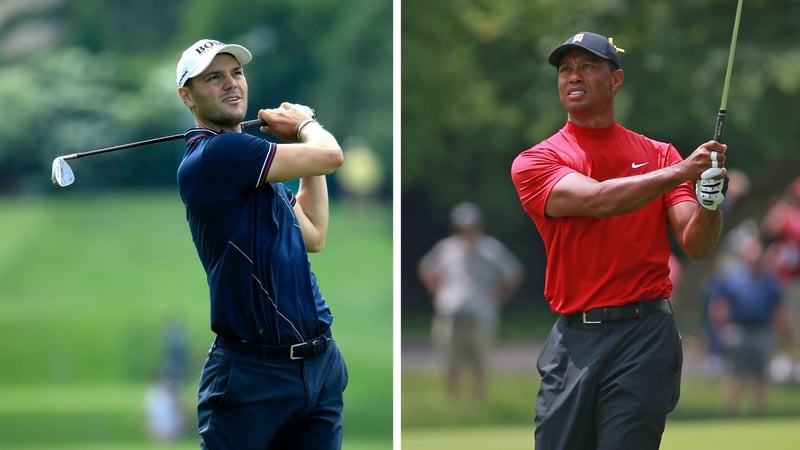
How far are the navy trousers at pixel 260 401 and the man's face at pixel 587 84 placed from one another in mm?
1373

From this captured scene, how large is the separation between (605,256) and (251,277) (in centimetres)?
131

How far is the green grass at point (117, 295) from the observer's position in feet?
52.4

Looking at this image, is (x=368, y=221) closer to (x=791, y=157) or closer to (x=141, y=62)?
(x=141, y=62)

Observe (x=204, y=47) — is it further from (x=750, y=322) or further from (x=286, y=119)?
(x=750, y=322)

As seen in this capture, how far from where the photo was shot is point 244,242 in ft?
14.7

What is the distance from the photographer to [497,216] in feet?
61.2

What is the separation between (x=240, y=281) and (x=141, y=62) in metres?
13.9

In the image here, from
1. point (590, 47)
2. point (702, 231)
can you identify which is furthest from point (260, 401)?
point (590, 47)

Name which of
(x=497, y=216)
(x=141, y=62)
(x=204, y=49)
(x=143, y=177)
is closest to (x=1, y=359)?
(x=143, y=177)

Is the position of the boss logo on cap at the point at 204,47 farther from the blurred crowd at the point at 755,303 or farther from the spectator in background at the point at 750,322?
the spectator in background at the point at 750,322

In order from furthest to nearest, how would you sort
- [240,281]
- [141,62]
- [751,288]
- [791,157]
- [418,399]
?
1. [141,62]
2. [791,157]
3. [418,399]
4. [751,288]
5. [240,281]

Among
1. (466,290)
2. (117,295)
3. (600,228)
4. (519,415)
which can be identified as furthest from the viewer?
(117,295)

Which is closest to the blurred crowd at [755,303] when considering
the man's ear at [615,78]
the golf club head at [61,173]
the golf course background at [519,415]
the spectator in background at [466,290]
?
the golf course background at [519,415]

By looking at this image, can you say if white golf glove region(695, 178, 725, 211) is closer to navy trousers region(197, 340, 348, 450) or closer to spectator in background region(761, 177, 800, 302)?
navy trousers region(197, 340, 348, 450)
